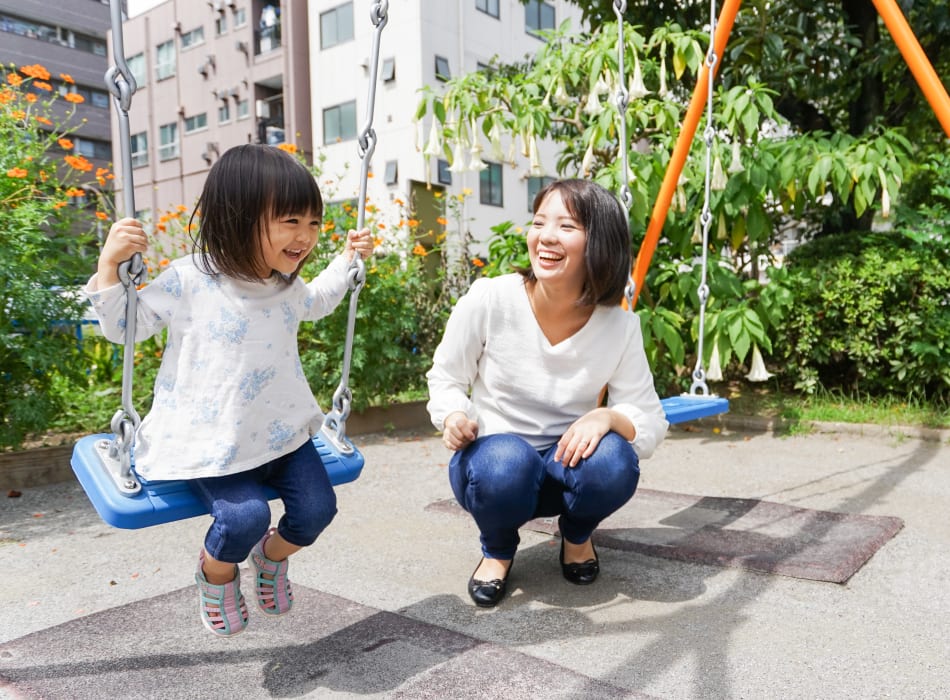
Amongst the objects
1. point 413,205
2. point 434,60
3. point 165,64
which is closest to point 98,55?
point 165,64

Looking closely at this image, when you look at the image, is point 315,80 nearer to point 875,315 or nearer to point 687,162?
point 687,162

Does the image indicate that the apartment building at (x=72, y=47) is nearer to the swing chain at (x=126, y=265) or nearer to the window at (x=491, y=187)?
the window at (x=491, y=187)

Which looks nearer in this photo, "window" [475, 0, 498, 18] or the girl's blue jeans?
the girl's blue jeans

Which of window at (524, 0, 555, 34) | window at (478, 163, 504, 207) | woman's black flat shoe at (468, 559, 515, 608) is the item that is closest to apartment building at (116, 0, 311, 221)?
window at (478, 163, 504, 207)

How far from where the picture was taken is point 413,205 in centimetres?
525

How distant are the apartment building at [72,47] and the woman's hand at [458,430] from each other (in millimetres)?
25598

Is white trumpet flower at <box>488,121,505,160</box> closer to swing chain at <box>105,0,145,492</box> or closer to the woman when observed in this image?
the woman

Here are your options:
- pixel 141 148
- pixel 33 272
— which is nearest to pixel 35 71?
pixel 33 272

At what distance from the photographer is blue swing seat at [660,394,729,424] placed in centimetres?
243

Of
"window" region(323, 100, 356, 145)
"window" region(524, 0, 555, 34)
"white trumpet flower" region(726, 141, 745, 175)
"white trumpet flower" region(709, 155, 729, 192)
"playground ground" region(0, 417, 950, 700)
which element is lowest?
"playground ground" region(0, 417, 950, 700)

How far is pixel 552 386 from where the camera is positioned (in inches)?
80.1

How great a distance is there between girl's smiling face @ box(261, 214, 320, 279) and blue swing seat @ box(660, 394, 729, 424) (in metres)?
1.29

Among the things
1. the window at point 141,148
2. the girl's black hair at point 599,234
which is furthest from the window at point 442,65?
the girl's black hair at point 599,234

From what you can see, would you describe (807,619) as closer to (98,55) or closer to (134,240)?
(134,240)
